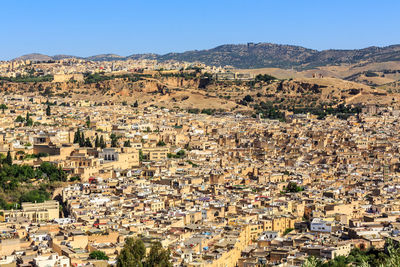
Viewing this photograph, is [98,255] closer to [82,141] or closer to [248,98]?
[82,141]

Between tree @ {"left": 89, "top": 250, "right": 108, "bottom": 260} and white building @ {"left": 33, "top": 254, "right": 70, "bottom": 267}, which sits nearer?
white building @ {"left": 33, "top": 254, "right": 70, "bottom": 267}

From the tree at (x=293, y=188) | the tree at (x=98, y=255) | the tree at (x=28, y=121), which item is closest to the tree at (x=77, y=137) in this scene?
the tree at (x=28, y=121)

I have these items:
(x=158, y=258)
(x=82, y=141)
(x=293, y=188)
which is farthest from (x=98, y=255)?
(x=82, y=141)

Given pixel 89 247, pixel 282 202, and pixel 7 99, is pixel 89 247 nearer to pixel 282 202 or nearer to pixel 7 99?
pixel 282 202

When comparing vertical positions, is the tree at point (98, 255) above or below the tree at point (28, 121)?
below

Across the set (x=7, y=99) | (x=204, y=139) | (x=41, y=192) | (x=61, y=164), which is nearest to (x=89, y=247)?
(x=41, y=192)

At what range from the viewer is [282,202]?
110ft

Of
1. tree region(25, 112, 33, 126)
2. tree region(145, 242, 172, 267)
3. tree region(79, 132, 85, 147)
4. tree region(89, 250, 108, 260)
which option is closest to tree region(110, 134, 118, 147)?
tree region(79, 132, 85, 147)

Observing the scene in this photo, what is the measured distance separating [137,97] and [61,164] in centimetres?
5456

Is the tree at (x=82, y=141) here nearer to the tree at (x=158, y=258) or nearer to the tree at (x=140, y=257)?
the tree at (x=140, y=257)

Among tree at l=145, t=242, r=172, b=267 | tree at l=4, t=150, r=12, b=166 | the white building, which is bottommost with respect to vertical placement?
the white building

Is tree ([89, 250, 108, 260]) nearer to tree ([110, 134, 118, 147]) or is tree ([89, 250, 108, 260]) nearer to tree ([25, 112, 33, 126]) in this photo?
tree ([110, 134, 118, 147])

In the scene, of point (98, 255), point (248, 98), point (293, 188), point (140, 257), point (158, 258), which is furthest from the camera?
point (248, 98)

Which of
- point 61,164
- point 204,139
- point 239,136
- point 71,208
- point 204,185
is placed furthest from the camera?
point 239,136
